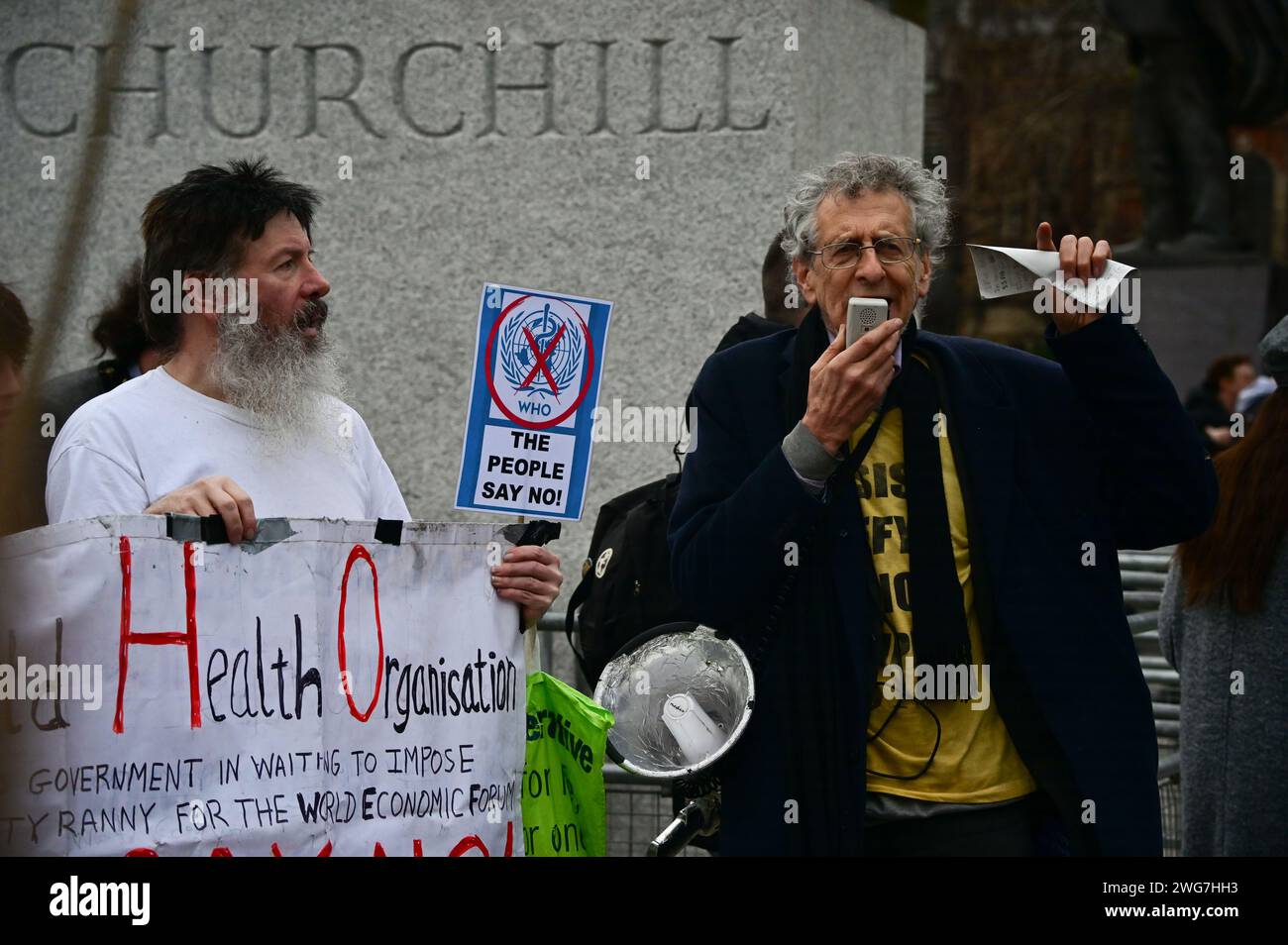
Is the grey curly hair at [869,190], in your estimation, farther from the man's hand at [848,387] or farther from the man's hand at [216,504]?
the man's hand at [216,504]

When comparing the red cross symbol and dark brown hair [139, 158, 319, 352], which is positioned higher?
dark brown hair [139, 158, 319, 352]

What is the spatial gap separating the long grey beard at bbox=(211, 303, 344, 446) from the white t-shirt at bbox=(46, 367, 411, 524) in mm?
23

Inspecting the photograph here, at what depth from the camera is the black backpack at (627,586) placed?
3.51m

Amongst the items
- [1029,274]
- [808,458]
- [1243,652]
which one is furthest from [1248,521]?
[808,458]

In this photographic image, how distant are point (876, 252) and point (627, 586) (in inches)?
38.5

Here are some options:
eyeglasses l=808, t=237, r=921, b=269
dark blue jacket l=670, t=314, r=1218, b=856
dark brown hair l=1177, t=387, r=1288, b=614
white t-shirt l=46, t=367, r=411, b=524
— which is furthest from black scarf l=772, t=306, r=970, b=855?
dark brown hair l=1177, t=387, r=1288, b=614

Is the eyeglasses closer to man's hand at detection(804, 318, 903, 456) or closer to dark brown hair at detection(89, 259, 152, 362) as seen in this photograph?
man's hand at detection(804, 318, 903, 456)

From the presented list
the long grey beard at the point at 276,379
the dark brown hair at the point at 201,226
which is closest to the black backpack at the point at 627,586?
the long grey beard at the point at 276,379

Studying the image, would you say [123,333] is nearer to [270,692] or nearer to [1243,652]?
[270,692]

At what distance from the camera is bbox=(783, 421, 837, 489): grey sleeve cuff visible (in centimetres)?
277

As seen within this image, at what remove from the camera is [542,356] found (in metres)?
3.31

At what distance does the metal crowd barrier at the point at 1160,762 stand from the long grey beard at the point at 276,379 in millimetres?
1555
